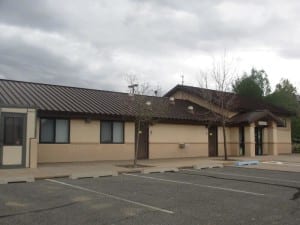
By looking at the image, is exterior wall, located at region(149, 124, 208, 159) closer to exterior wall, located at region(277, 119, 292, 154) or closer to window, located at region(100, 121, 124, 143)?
window, located at region(100, 121, 124, 143)

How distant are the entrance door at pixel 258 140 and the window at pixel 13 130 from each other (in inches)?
751

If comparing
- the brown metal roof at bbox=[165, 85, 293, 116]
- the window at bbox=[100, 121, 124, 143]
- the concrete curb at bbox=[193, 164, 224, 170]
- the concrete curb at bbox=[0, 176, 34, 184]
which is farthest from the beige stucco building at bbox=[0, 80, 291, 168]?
the concrete curb at bbox=[193, 164, 224, 170]

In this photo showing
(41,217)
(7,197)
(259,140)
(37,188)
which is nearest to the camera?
(41,217)

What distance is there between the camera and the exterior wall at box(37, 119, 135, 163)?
69.1ft

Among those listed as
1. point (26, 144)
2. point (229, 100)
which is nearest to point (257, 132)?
point (229, 100)

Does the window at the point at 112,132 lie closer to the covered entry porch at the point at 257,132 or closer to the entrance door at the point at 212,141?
the entrance door at the point at 212,141

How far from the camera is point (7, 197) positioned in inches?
420

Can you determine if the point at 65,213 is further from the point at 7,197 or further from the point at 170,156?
the point at 170,156

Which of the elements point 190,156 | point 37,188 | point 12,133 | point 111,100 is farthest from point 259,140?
point 37,188

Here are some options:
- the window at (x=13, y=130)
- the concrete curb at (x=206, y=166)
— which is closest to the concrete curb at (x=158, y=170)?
the concrete curb at (x=206, y=166)

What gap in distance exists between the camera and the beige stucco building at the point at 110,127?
58.0 feet

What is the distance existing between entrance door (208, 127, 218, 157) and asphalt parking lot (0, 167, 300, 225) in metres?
13.9

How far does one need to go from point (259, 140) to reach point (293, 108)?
1625 cm

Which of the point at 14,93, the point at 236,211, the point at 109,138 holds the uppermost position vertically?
the point at 14,93
